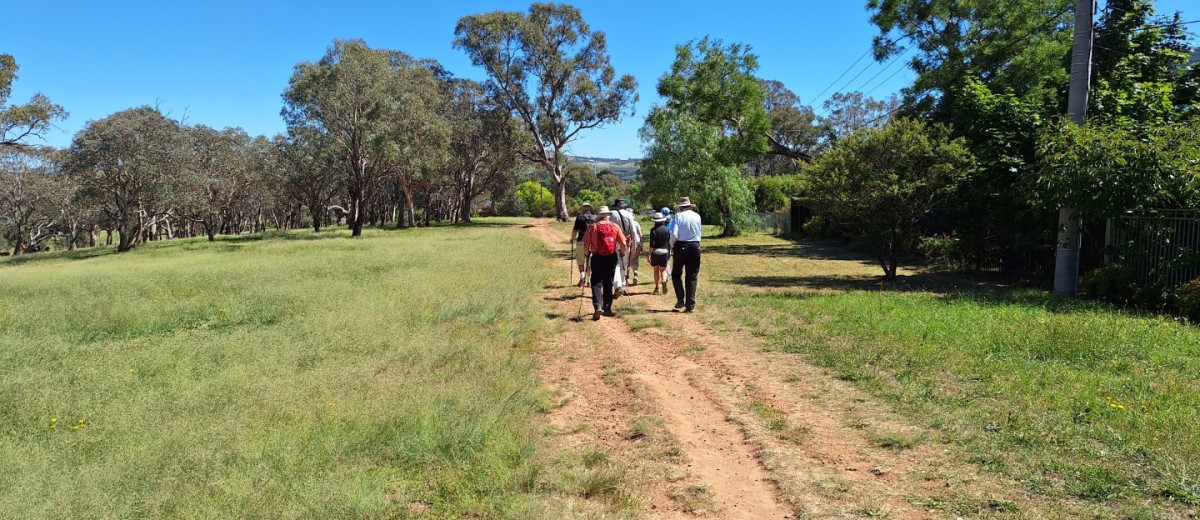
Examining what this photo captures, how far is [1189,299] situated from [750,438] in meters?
7.65

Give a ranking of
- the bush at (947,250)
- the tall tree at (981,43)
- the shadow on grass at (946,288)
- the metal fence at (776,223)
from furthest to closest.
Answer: the metal fence at (776,223) < the tall tree at (981,43) < the bush at (947,250) < the shadow on grass at (946,288)

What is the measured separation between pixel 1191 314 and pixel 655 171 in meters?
21.4

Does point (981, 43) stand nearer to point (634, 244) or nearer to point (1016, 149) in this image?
point (1016, 149)

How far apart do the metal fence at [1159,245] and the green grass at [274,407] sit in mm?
9372

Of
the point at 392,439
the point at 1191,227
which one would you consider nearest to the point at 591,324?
the point at 392,439

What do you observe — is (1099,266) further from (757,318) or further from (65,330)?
(65,330)

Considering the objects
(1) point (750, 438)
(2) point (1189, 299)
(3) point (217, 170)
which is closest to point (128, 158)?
(3) point (217, 170)

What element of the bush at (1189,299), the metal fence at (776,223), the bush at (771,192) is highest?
the bush at (771,192)

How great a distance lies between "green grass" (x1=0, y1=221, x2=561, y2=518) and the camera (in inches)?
156

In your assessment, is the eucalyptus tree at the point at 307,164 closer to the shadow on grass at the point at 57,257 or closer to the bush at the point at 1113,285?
the shadow on grass at the point at 57,257

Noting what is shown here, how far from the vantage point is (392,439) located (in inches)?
189

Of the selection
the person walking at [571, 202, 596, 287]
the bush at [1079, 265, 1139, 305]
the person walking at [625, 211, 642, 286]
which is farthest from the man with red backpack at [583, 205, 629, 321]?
the bush at [1079, 265, 1139, 305]

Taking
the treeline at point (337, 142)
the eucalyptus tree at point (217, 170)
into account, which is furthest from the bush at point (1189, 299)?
the eucalyptus tree at point (217, 170)

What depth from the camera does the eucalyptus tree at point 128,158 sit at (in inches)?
1211
